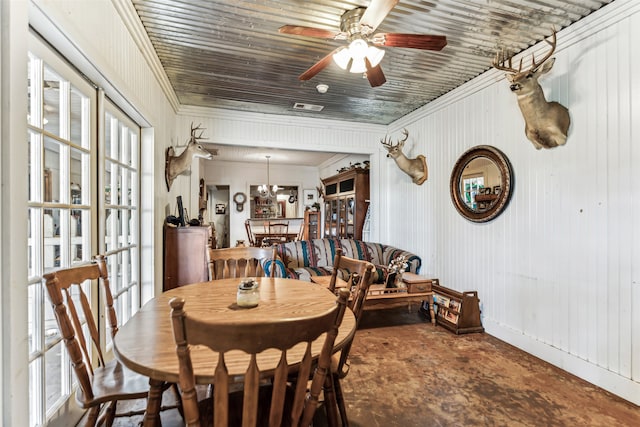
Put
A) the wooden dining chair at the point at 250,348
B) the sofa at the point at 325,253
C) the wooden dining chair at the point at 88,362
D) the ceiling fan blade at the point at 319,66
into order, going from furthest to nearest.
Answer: the sofa at the point at 325,253
the ceiling fan blade at the point at 319,66
the wooden dining chair at the point at 88,362
the wooden dining chair at the point at 250,348

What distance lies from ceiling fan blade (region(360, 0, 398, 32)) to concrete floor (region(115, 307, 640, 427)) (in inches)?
97.0

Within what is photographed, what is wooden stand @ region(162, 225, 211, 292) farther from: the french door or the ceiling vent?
the ceiling vent

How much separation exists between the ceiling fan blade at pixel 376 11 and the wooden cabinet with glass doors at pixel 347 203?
3.76 m

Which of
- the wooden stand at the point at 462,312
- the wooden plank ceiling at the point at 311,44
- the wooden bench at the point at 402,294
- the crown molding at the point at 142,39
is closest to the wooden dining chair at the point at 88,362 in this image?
the crown molding at the point at 142,39

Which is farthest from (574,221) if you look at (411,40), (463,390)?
(411,40)

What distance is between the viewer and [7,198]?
1.06 m

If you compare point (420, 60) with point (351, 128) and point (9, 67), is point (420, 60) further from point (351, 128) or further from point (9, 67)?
point (9, 67)

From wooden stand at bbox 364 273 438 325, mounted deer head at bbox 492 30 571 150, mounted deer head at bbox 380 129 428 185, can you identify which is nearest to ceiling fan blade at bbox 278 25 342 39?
mounted deer head at bbox 492 30 571 150

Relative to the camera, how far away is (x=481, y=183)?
128 inches

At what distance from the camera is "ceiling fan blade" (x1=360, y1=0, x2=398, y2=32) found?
1.63m

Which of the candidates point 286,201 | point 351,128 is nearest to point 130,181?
point 351,128

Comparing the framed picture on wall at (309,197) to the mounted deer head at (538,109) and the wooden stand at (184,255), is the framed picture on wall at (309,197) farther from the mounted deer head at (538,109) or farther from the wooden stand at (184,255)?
the mounted deer head at (538,109)

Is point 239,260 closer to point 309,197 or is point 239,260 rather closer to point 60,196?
point 60,196

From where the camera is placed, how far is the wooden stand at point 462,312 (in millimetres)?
3146
